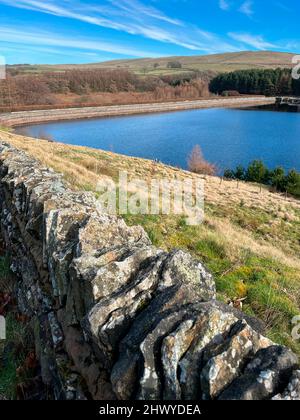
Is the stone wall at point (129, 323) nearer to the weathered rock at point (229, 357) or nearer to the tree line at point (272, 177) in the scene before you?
the weathered rock at point (229, 357)

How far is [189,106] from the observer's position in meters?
134

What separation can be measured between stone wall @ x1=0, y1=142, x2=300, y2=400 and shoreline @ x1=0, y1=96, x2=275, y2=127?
263 feet

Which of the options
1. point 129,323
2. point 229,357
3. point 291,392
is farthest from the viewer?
point 129,323

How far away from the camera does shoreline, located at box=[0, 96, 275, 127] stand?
88.6 m

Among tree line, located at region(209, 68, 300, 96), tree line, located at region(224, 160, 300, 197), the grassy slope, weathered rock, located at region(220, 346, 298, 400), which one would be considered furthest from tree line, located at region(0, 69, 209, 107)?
weathered rock, located at region(220, 346, 298, 400)

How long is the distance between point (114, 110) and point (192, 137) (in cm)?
5005

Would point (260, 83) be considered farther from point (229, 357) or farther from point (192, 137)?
point (229, 357)

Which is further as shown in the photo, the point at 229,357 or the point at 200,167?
the point at 200,167

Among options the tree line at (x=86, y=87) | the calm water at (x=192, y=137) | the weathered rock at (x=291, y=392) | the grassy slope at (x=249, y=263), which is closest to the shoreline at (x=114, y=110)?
the calm water at (x=192, y=137)

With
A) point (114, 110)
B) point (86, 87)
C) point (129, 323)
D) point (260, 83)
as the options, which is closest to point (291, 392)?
point (129, 323)

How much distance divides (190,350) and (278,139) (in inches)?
2907

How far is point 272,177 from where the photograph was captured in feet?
124

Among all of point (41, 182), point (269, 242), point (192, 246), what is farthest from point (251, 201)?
point (41, 182)
